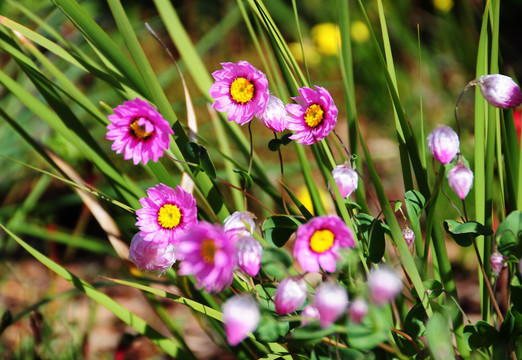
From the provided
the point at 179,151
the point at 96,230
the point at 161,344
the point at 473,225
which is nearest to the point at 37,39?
the point at 179,151

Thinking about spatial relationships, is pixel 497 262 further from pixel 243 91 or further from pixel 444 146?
pixel 243 91

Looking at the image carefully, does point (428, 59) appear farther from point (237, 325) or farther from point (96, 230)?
point (237, 325)

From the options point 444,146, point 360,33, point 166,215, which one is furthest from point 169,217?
point 360,33

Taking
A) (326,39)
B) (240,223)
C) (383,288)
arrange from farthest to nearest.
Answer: (326,39), (240,223), (383,288)

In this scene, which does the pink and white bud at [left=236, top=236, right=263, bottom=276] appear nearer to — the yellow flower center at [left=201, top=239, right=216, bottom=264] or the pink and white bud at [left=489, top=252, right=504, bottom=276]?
the yellow flower center at [left=201, top=239, right=216, bottom=264]

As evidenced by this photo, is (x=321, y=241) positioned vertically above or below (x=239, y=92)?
below

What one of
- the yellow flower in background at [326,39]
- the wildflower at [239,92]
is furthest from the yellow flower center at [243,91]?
the yellow flower in background at [326,39]

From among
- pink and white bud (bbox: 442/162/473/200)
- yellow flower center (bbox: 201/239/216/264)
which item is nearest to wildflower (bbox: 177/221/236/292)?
yellow flower center (bbox: 201/239/216/264)
